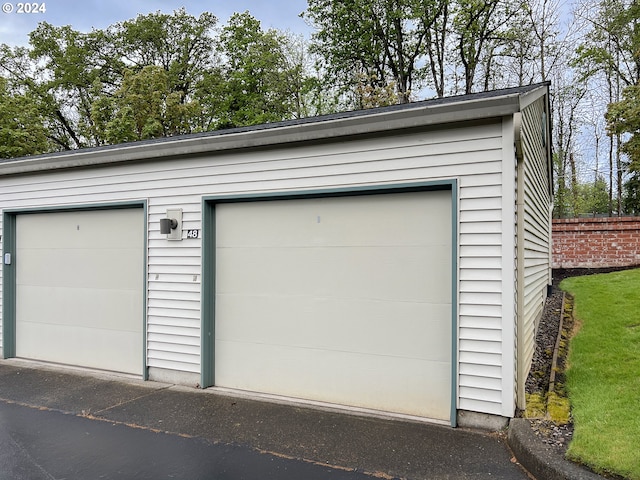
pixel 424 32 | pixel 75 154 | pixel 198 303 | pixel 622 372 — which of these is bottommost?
pixel 622 372

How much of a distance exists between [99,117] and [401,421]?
20.0 meters

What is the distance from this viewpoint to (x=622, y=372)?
435cm

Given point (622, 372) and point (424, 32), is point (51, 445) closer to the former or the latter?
point (622, 372)

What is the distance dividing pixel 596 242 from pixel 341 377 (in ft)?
31.2

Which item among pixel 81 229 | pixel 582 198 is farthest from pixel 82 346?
pixel 582 198

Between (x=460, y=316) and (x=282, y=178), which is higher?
(x=282, y=178)

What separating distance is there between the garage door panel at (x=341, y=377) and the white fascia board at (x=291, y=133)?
7.03 feet

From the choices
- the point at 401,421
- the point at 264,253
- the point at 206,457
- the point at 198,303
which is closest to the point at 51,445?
the point at 206,457

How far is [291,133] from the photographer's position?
461cm

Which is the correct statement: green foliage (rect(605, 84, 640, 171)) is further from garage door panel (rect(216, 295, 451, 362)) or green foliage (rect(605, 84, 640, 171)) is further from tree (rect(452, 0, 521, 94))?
garage door panel (rect(216, 295, 451, 362))

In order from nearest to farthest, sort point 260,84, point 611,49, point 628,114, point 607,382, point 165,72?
point 607,382
point 628,114
point 611,49
point 165,72
point 260,84

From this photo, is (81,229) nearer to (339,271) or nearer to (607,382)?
(339,271)

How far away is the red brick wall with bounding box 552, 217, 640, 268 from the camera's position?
1095 cm

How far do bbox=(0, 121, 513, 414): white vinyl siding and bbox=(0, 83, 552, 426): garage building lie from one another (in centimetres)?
2
